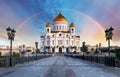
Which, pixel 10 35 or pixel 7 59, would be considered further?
pixel 10 35

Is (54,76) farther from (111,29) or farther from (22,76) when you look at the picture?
(111,29)

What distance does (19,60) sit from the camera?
130 ft

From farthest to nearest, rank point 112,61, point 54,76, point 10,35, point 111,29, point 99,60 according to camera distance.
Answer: point 99,60, point 111,29, point 10,35, point 112,61, point 54,76

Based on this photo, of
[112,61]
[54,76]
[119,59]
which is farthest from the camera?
[112,61]

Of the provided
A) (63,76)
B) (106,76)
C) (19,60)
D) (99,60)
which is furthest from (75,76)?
(99,60)

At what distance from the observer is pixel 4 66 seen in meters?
30.9

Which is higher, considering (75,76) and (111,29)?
(111,29)

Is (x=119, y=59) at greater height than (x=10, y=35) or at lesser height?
lesser

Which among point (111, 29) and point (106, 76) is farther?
point (111, 29)

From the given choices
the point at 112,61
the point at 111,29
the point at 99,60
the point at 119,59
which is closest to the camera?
the point at 119,59

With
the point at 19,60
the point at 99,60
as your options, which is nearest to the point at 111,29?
the point at 99,60

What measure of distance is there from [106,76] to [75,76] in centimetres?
202

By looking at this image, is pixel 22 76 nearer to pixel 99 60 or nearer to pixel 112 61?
pixel 112 61

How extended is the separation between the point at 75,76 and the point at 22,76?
3398 mm
